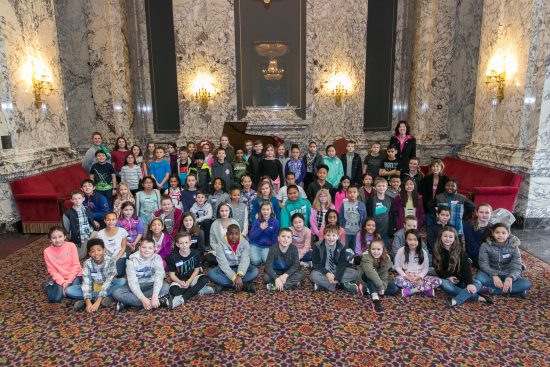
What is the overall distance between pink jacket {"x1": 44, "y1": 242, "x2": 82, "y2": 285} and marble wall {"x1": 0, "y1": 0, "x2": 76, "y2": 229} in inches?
150

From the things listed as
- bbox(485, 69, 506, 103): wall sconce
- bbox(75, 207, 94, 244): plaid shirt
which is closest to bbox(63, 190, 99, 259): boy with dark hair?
bbox(75, 207, 94, 244): plaid shirt

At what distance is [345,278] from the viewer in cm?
508

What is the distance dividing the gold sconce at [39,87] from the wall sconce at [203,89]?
4.21 metres

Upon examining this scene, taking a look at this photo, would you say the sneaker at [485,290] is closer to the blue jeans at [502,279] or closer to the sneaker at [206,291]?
the blue jeans at [502,279]

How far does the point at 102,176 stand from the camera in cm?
727

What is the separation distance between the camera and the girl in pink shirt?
480cm

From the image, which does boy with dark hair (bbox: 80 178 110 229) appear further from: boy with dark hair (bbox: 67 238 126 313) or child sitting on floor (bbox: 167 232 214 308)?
child sitting on floor (bbox: 167 232 214 308)

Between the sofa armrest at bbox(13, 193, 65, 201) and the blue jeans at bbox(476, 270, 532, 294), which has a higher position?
the sofa armrest at bbox(13, 193, 65, 201)

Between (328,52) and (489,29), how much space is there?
14.8 ft

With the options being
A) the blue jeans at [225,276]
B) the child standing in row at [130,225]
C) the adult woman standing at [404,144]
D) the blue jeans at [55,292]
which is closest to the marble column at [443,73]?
the adult woman standing at [404,144]

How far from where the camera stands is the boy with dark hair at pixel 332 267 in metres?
5.07

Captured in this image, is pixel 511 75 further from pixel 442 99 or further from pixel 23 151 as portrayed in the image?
pixel 23 151

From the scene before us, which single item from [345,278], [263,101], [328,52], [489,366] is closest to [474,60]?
[328,52]

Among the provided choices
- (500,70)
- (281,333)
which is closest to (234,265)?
(281,333)
